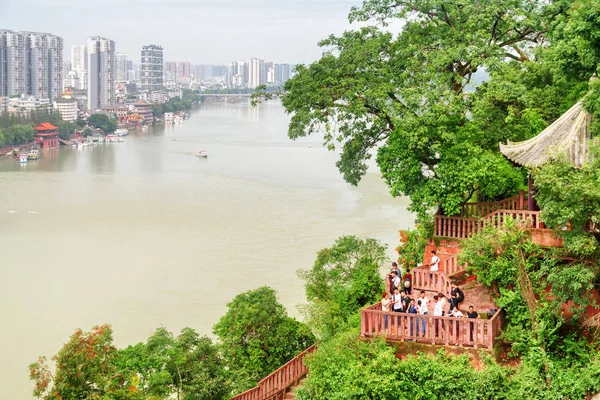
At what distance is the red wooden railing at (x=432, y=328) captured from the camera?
6160mm

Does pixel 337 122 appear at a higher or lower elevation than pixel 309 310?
higher

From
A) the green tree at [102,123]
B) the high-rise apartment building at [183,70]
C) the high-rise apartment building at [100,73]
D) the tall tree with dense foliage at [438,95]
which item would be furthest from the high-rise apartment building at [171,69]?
the tall tree with dense foliage at [438,95]

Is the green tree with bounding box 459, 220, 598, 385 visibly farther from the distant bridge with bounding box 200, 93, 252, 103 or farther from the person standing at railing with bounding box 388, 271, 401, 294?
the distant bridge with bounding box 200, 93, 252, 103

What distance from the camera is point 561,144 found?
6715 mm

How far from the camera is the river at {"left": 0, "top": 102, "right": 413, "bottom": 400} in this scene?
47.8 ft

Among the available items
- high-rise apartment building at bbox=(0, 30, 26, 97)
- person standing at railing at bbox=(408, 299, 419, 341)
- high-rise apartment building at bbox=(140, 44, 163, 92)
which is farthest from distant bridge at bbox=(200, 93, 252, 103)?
person standing at railing at bbox=(408, 299, 419, 341)

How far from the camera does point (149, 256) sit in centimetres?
1945

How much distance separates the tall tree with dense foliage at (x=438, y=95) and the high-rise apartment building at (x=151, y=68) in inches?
4431

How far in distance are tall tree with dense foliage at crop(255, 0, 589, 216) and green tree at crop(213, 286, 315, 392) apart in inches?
84.3

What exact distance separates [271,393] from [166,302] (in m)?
8.06

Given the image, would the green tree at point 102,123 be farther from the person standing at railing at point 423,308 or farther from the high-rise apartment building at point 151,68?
the high-rise apartment building at point 151,68

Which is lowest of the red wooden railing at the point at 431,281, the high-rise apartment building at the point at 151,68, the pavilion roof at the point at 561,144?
the red wooden railing at the point at 431,281

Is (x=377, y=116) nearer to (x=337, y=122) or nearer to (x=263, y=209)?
(x=337, y=122)

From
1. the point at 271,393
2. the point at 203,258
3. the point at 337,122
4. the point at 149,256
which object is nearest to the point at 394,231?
the point at 203,258
